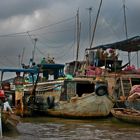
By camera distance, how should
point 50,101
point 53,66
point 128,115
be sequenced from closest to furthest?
→ point 128,115, point 50,101, point 53,66

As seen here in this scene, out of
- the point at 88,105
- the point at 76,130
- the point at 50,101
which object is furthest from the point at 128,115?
the point at 50,101

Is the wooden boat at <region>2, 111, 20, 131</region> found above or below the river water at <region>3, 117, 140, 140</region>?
above

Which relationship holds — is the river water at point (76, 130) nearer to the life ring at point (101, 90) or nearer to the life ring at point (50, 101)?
the life ring at point (101, 90)

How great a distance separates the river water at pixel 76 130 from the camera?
1769 centimetres

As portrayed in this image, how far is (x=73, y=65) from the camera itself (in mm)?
34844

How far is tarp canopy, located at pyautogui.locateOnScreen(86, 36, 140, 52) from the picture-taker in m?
27.8

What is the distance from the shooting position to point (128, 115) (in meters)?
21.9

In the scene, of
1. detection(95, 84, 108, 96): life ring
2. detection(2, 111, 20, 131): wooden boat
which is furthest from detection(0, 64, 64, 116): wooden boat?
detection(2, 111, 20, 131): wooden boat

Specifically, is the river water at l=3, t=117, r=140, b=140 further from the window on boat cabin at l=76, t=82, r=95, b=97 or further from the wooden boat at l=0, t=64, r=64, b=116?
the window on boat cabin at l=76, t=82, r=95, b=97

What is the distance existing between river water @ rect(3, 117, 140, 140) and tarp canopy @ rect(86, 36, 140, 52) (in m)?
5.60

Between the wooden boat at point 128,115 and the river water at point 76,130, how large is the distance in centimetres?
30

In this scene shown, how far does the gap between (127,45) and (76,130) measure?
398 inches

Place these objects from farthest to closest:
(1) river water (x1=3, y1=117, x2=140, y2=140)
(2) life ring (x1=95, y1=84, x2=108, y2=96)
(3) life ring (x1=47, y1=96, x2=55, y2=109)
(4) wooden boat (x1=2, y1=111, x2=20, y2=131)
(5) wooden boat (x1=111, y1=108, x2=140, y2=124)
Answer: (3) life ring (x1=47, y1=96, x2=55, y2=109)
(2) life ring (x1=95, y1=84, x2=108, y2=96)
(5) wooden boat (x1=111, y1=108, x2=140, y2=124)
(1) river water (x1=3, y1=117, x2=140, y2=140)
(4) wooden boat (x1=2, y1=111, x2=20, y2=131)

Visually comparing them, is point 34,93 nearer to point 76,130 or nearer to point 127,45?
point 127,45
